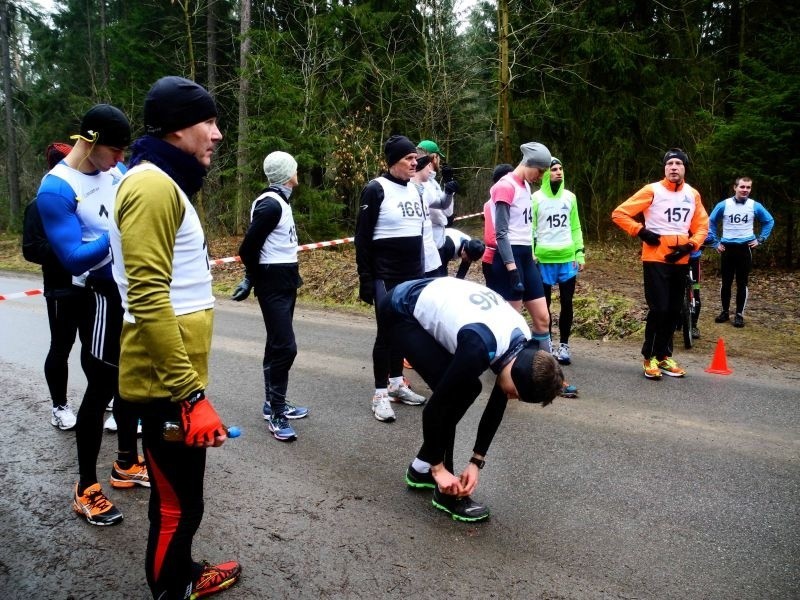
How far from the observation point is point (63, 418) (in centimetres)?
486

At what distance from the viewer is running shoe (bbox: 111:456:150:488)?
384cm

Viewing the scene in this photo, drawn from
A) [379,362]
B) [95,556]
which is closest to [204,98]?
[95,556]

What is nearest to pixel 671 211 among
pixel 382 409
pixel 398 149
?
pixel 398 149

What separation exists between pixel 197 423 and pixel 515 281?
4.25 m

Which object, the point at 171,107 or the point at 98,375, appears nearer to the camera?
the point at 171,107

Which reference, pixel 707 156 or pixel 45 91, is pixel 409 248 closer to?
pixel 707 156

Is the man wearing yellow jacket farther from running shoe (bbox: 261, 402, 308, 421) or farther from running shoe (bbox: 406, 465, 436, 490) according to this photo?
running shoe (bbox: 261, 402, 308, 421)

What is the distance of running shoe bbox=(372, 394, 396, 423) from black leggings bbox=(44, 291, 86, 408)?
2372 millimetres

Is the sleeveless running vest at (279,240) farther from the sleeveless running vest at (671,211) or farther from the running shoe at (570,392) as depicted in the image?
the sleeveless running vest at (671,211)

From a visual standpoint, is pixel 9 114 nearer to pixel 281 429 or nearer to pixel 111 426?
pixel 111 426

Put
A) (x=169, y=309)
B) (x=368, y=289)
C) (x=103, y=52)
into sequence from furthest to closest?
(x=103, y=52) < (x=368, y=289) < (x=169, y=309)

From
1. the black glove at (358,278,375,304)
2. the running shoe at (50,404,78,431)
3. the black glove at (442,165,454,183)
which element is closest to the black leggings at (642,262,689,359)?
the black glove at (442,165,454,183)

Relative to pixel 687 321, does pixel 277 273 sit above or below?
above

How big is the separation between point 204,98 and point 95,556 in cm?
238
